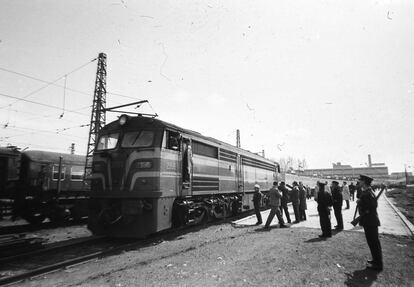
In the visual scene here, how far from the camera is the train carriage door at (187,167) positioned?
10.8 meters

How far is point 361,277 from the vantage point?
593 cm

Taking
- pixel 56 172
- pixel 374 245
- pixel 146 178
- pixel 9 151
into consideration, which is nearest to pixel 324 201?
pixel 374 245

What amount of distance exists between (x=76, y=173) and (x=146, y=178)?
9759mm

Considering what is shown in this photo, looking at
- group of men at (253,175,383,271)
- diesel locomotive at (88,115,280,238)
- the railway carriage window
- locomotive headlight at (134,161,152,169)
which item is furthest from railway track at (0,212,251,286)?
group of men at (253,175,383,271)

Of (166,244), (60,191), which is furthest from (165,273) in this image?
(60,191)

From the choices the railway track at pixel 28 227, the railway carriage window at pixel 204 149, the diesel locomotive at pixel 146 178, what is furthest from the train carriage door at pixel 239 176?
the railway track at pixel 28 227

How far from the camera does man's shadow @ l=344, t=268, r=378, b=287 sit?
18.4 ft

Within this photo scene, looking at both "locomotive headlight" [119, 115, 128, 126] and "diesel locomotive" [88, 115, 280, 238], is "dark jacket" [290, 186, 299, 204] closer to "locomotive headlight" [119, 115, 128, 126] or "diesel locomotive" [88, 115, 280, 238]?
"diesel locomotive" [88, 115, 280, 238]

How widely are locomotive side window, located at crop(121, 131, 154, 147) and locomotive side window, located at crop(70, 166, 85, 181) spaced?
8.51 meters

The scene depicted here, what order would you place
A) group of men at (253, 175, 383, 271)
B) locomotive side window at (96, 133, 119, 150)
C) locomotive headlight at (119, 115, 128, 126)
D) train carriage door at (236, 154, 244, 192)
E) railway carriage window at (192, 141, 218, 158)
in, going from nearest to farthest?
group of men at (253, 175, 383, 271) → locomotive headlight at (119, 115, 128, 126) → locomotive side window at (96, 133, 119, 150) → railway carriage window at (192, 141, 218, 158) → train carriage door at (236, 154, 244, 192)

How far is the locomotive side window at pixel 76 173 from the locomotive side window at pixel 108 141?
7.31 metres

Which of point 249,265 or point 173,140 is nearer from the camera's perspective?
point 249,265

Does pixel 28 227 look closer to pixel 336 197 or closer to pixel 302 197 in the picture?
pixel 302 197

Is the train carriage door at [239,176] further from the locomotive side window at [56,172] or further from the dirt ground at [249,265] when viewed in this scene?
the locomotive side window at [56,172]
